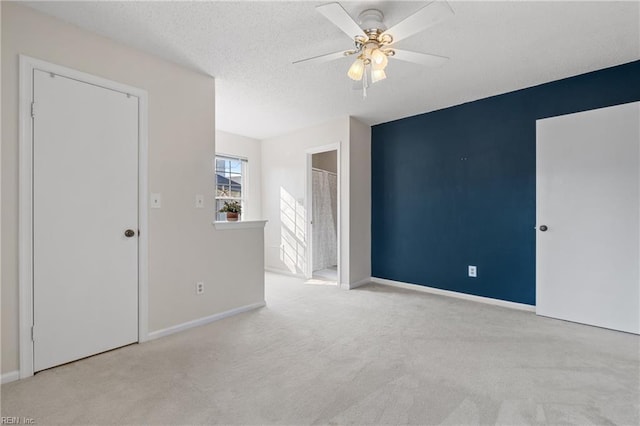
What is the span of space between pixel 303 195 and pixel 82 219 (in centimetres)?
311

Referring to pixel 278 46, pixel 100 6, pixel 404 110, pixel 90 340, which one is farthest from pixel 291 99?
pixel 90 340

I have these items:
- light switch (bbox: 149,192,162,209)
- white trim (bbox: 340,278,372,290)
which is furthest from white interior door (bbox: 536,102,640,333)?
light switch (bbox: 149,192,162,209)

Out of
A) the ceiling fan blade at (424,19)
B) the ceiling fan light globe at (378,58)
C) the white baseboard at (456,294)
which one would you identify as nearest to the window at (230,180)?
the white baseboard at (456,294)

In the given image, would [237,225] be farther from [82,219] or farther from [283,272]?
[283,272]

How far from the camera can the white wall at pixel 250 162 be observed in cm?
511

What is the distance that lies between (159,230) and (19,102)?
3.93 feet

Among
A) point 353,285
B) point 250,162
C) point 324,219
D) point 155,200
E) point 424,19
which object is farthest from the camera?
point 324,219

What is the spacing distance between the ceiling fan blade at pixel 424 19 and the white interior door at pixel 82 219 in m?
2.07

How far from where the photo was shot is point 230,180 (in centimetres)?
518

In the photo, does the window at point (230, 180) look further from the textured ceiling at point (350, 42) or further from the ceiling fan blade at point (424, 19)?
the ceiling fan blade at point (424, 19)

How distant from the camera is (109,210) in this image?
2.32m

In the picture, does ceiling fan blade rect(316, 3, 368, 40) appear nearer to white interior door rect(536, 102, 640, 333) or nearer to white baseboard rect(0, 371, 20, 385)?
white interior door rect(536, 102, 640, 333)

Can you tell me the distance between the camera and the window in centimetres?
498

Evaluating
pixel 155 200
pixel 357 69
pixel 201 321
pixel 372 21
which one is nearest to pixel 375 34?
pixel 372 21
